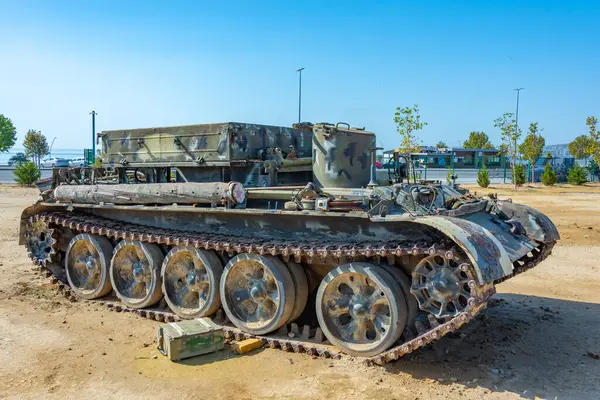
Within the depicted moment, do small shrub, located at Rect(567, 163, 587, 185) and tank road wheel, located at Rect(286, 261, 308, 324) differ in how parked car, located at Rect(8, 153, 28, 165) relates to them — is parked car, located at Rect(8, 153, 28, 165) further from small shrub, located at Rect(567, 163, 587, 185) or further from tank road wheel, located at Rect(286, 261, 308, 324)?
tank road wheel, located at Rect(286, 261, 308, 324)

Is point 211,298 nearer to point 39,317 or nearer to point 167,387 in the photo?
point 167,387

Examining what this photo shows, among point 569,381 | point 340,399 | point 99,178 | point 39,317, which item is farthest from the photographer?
point 99,178

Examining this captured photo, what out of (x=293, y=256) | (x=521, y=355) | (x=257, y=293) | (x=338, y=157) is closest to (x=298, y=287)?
(x=293, y=256)

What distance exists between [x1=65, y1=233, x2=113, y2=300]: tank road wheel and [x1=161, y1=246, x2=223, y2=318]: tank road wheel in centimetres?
164

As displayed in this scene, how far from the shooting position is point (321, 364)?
286 inches

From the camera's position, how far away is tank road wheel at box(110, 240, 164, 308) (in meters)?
9.45

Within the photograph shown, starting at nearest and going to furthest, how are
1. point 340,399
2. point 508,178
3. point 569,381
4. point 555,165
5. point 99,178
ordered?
point 340,399, point 569,381, point 99,178, point 508,178, point 555,165

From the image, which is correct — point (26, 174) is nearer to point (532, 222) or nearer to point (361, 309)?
point (361, 309)

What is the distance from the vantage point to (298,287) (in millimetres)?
7977

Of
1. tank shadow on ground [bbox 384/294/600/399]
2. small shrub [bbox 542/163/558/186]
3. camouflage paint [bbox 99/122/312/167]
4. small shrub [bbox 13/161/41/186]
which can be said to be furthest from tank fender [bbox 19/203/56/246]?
small shrub [bbox 542/163/558/186]

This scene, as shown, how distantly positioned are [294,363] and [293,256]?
150 cm

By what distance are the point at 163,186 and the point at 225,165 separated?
3.55ft

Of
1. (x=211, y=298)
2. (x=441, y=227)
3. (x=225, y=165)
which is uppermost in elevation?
(x=225, y=165)

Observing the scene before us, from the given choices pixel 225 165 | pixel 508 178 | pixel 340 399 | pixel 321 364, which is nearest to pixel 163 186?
pixel 225 165
